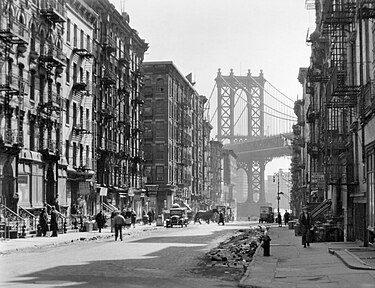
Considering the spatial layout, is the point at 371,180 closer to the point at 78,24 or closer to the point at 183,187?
the point at 78,24

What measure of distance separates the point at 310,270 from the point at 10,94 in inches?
1021

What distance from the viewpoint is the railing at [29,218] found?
44.5 m

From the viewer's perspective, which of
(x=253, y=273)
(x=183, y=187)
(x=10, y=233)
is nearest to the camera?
(x=253, y=273)

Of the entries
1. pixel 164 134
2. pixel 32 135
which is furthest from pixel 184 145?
pixel 32 135

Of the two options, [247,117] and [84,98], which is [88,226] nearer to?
[84,98]

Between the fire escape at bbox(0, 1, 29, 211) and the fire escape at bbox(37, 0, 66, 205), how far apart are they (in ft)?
12.2

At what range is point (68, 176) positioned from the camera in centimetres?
5647

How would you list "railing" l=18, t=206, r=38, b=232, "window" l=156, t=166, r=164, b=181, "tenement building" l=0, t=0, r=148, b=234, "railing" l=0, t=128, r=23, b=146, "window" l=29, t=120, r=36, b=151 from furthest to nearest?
"window" l=156, t=166, r=164, b=181 < "window" l=29, t=120, r=36, b=151 < "railing" l=18, t=206, r=38, b=232 < "tenement building" l=0, t=0, r=148, b=234 < "railing" l=0, t=128, r=23, b=146

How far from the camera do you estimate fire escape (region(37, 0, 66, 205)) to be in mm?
49531

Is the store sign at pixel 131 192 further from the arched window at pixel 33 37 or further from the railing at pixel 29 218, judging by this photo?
the railing at pixel 29 218

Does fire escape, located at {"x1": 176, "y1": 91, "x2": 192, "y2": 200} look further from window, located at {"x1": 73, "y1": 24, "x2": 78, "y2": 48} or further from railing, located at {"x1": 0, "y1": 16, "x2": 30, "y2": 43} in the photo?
railing, located at {"x1": 0, "y1": 16, "x2": 30, "y2": 43}

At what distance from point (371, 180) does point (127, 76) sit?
54643mm

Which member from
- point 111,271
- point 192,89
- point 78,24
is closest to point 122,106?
point 78,24

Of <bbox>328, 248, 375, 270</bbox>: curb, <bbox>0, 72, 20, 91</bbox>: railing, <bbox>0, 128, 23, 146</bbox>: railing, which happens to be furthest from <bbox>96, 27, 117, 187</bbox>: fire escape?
<bbox>328, 248, 375, 270</bbox>: curb
